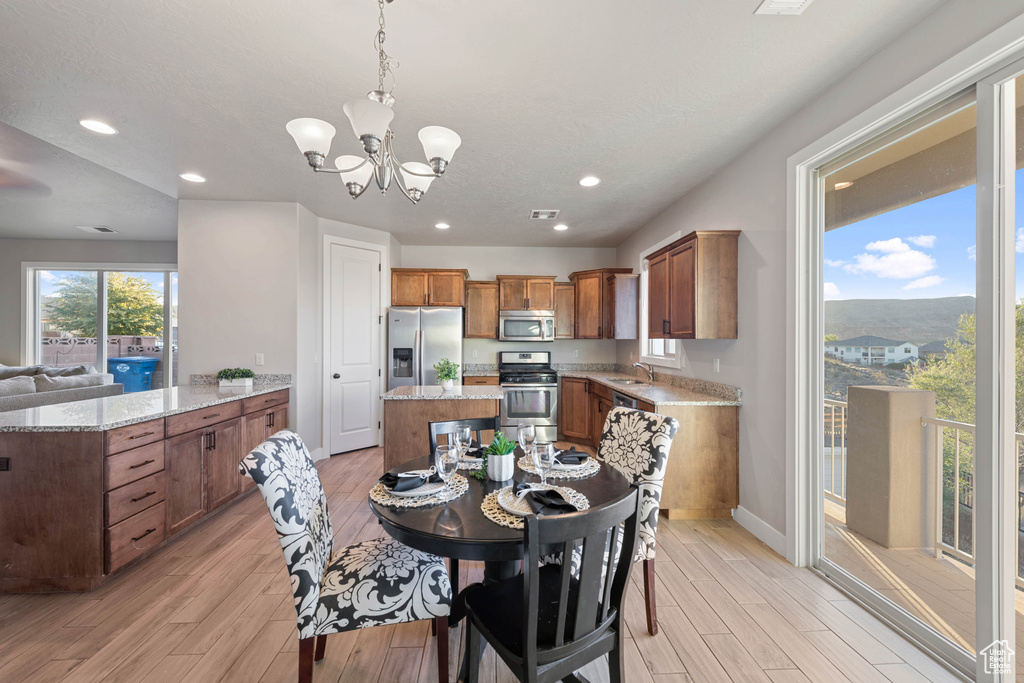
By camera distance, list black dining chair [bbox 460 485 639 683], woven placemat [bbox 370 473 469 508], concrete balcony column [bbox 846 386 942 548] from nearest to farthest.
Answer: black dining chair [bbox 460 485 639 683] → woven placemat [bbox 370 473 469 508] → concrete balcony column [bbox 846 386 942 548]

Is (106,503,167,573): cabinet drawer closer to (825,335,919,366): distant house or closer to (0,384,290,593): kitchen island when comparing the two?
(0,384,290,593): kitchen island

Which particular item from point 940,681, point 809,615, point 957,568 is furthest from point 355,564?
point 957,568

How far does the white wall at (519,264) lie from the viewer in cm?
595

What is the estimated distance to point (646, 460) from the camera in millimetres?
1983

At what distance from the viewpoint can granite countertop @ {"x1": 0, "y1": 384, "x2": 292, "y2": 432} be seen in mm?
2119

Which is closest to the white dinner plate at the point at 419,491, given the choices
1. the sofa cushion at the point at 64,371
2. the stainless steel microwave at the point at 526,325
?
the stainless steel microwave at the point at 526,325

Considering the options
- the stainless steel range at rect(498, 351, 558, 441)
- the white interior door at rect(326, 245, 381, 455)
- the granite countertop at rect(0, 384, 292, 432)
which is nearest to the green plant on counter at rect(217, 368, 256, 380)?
the granite countertop at rect(0, 384, 292, 432)

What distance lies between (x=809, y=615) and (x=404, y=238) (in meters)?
5.25

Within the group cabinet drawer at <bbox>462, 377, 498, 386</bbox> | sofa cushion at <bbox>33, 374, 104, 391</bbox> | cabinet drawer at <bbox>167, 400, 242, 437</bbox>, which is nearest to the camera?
cabinet drawer at <bbox>167, 400, 242, 437</bbox>

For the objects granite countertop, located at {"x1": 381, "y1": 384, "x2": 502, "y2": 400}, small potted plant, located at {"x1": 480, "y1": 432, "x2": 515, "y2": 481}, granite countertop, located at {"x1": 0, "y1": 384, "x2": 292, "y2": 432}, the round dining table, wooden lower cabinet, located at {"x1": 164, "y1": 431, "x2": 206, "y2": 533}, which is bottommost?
wooden lower cabinet, located at {"x1": 164, "y1": 431, "x2": 206, "y2": 533}

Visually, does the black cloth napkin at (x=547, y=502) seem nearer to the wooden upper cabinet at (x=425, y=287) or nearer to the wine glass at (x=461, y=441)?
the wine glass at (x=461, y=441)

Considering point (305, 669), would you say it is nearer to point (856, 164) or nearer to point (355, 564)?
point (355, 564)

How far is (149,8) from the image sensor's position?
5.45 ft

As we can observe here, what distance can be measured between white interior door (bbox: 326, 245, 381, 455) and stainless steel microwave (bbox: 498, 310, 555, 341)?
1.61m
